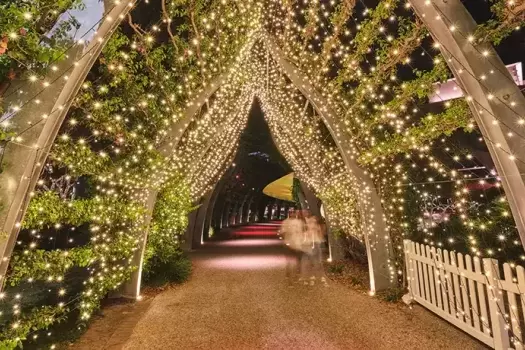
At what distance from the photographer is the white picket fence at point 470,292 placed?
11.6 feet

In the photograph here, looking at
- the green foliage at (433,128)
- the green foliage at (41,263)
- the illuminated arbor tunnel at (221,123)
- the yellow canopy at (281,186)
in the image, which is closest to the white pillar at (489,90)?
the illuminated arbor tunnel at (221,123)

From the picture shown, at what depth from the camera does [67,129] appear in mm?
5059

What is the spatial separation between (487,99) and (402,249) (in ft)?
12.9

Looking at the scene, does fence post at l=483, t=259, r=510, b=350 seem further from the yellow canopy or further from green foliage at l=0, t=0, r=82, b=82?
the yellow canopy

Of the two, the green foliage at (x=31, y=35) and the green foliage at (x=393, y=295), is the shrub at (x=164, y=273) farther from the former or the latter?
the green foliage at (x=31, y=35)

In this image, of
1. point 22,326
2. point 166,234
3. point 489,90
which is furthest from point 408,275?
point 22,326

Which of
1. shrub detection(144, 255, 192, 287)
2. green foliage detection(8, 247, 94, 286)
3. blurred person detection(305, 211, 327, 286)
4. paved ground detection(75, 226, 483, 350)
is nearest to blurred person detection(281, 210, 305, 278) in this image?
blurred person detection(305, 211, 327, 286)

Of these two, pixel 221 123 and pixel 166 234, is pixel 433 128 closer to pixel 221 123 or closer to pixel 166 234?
pixel 166 234

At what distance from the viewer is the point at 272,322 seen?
193 inches

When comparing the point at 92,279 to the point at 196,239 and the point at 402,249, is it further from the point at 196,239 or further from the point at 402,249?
the point at 196,239

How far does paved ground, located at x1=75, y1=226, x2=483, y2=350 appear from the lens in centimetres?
416

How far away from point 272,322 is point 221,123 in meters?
6.47

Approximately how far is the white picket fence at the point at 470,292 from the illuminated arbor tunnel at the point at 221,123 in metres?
0.55

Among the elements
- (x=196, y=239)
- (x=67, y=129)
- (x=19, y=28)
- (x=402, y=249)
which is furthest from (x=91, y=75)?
(x=196, y=239)
